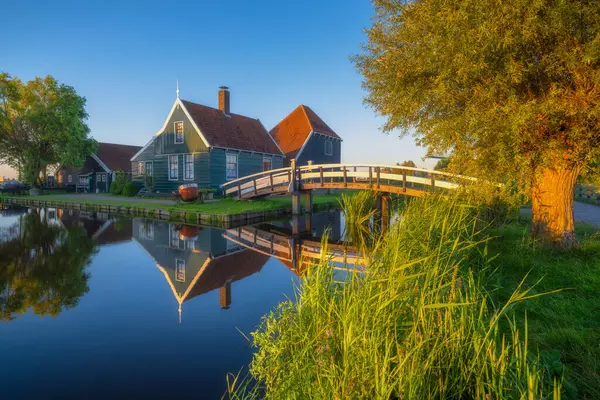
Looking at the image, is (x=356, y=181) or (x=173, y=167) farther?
(x=173, y=167)

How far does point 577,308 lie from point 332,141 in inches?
1279

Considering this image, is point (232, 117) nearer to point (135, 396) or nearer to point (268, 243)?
point (268, 243)

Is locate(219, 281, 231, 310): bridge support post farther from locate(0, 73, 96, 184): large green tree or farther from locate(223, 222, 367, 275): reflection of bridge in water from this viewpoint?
locate(0, 73, 96, 184): large green tree

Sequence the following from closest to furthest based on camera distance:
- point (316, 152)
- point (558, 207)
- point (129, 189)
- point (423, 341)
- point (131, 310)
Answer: point (423, 341) → point (131, 310) → point (558, 207) → point (129, 189) → point (316, 152)

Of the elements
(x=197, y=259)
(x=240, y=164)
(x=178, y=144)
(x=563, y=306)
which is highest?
(x=178, y=144)

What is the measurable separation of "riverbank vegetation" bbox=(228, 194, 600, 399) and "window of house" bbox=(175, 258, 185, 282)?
3.76 metres

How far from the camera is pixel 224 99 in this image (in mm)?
28406

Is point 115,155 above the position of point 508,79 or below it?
above

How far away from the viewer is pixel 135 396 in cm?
392

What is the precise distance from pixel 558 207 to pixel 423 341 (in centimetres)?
718

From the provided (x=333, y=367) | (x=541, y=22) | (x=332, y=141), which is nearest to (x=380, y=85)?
(x=541, y=22)

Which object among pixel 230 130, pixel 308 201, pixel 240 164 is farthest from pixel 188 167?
pixel 308 201

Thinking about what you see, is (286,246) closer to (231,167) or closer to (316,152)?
(231,167)

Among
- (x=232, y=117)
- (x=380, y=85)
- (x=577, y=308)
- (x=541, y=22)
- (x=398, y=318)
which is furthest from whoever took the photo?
(x=232, y=117)
